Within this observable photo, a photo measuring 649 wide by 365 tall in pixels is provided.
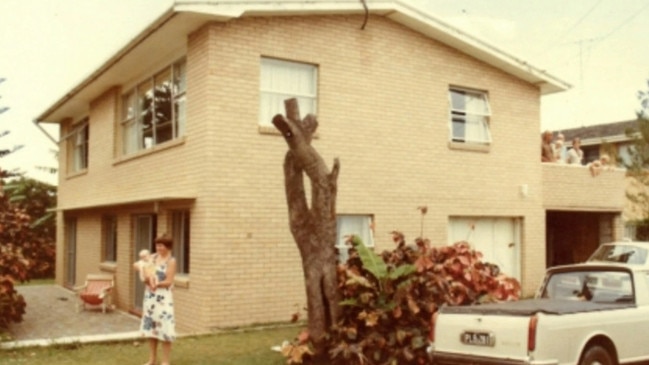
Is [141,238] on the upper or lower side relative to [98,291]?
upper

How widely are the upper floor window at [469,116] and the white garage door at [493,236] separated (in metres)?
1.96

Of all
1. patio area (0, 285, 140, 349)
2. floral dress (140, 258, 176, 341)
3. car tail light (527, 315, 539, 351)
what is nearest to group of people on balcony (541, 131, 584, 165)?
patio area (0, 285, 140, 349)

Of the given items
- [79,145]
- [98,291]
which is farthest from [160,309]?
[79,145]

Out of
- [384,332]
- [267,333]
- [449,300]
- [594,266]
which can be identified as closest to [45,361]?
[267,333]

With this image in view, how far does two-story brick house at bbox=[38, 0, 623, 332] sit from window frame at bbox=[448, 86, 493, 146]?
4 centimetres

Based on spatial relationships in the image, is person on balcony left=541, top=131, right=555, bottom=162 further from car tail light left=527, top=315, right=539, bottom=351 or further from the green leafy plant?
car tail light left=527, top=315, right=539, bottom=351

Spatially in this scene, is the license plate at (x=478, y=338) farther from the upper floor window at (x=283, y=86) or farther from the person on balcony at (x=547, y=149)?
the person on balcony at (x=547, y=149)

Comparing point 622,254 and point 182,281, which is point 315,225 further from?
point 622,254

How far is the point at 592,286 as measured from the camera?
9.41 m

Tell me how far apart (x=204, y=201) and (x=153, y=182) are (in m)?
2.99

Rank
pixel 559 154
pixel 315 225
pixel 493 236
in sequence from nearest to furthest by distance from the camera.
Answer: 1. pixel 315 225
2. pixel 493 236
3. pixel 559 154

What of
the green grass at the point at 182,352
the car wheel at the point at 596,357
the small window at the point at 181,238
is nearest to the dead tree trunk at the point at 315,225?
the green grass at the point at 182,352

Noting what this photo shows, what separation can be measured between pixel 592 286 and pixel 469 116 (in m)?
8.68

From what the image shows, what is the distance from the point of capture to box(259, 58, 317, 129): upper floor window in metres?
14.3
